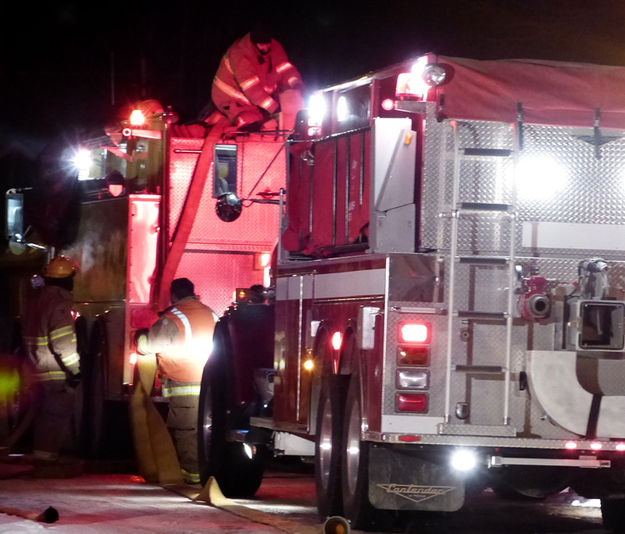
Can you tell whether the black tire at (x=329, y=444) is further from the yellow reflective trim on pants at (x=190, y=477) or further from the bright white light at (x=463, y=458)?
the yellow reflective trim on pants at (x=190, y=477)

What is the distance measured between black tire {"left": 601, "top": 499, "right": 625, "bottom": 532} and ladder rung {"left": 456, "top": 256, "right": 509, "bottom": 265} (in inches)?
87.1

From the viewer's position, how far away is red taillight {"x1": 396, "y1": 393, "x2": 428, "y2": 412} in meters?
8.48

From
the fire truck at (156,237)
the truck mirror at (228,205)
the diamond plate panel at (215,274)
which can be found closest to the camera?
the truck mirror at (228,205)

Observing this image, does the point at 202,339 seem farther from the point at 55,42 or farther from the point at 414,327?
the point at 55,42

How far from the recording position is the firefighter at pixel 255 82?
13.9 m

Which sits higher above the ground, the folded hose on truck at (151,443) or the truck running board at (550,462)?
the truck running board at (550,462)

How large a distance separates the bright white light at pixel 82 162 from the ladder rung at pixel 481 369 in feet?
27.4

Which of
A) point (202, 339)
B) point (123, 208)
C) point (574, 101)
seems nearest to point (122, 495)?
point (202, 339)

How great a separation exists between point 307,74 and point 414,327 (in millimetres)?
18160

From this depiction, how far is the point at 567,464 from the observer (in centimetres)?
866

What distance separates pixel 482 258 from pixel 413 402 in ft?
3.07

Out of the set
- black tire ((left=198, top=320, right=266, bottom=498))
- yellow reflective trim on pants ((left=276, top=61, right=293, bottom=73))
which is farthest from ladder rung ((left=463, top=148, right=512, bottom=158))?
yellow reflective trim on pants ((left=276, top=61, right=293, bottom=73))

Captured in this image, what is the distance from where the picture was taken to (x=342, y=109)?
10133 millimetres

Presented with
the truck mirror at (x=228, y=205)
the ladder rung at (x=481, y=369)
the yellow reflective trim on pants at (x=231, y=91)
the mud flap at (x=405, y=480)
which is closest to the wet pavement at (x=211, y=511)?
the mud flap at (x=405, y=480)
